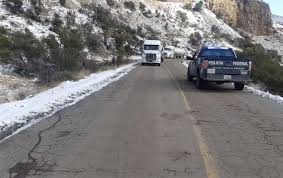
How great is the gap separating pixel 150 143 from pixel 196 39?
99.5 metres

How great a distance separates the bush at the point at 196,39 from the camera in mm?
106312

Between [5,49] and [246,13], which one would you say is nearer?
[5,49]

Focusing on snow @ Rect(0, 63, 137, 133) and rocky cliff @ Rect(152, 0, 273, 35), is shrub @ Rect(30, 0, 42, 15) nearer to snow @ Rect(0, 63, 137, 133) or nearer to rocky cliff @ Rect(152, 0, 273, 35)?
snow @ Rect(0, 63, 137, 133)

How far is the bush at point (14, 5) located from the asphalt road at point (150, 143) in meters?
44.0

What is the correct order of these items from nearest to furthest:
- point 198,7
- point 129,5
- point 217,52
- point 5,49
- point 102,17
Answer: point 217,52
point 5,49
point 102,17
point 129,5
point 198,7

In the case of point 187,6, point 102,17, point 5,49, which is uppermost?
point 187,6

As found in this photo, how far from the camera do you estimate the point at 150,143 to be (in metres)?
10.1

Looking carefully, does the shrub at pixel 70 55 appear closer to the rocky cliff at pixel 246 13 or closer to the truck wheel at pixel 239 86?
the truck wheel at pixel 239 86

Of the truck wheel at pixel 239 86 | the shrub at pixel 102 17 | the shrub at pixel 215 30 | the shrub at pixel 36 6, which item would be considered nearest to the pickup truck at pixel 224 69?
the truck wheel at pixel 239 86

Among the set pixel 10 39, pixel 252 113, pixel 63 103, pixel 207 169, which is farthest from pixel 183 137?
pixel 10 39

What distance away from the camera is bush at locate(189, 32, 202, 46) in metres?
106

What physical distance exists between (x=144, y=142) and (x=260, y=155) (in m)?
2.23

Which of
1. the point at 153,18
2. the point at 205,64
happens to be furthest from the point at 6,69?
the point at 153,18

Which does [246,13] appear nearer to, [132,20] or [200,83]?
[132,20]
